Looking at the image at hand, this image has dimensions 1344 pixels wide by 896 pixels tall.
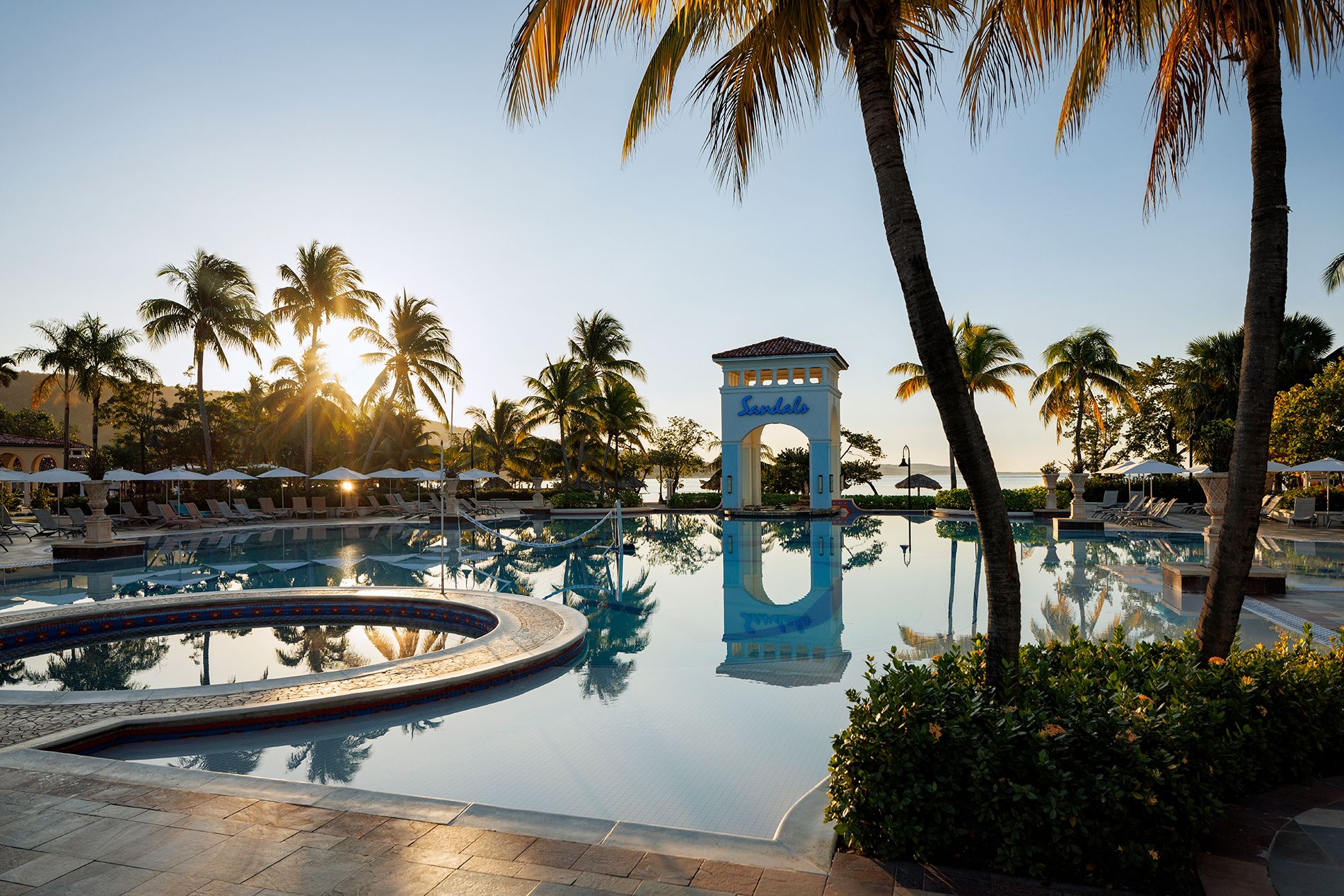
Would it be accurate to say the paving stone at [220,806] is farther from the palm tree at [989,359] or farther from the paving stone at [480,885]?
the palm tree at [989,359]

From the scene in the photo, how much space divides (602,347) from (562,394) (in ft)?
11.3

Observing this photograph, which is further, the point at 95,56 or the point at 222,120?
the point at 222,120

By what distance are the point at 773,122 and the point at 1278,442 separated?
29857 mm

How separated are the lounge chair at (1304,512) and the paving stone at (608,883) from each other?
2772 cm

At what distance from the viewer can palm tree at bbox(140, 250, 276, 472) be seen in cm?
2953

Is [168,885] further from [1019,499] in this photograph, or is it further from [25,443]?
[25,443]

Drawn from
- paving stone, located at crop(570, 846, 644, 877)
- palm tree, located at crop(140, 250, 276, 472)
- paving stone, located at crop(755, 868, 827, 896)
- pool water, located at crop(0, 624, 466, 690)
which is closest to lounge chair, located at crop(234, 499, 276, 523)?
palm tree, located at crop(140, 250, 276, 472)

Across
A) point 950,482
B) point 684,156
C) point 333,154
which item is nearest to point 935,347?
point 684,156

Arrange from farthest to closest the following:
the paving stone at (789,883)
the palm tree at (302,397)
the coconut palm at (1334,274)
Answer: the palm tree at (302,397), the coconut palm at (1334,274), the paving stone at (789,883)

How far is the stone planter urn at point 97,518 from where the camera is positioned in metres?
17.5

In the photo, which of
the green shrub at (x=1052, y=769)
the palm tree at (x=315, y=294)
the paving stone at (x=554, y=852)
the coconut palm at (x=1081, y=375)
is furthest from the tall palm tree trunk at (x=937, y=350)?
the palm tree at (x=315, y=294)

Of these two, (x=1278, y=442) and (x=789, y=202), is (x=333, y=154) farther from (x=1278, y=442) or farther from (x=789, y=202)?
(x=1278, y=442)

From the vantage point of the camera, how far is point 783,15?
439 centimetres

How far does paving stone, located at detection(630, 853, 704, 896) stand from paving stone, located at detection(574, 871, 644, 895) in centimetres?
6
